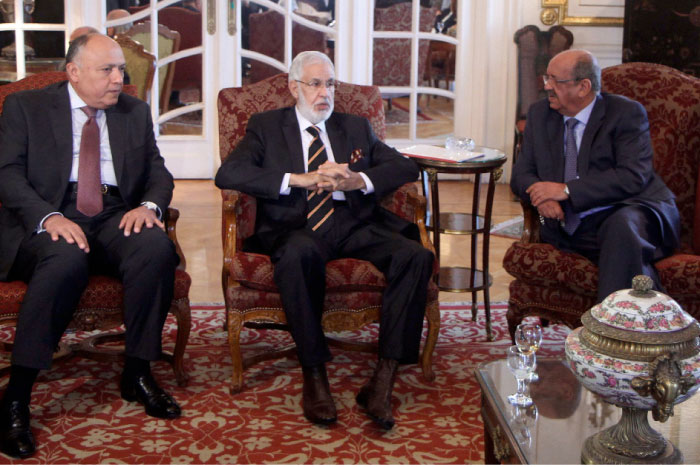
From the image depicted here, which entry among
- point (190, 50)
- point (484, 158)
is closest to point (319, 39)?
Answer: point (190, 50)

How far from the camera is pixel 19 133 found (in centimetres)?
338

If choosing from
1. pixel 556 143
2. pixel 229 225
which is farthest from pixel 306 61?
pixel 556 143

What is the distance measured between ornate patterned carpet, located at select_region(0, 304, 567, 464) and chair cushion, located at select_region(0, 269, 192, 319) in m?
0.36

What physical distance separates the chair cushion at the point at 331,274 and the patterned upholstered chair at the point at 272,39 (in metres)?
3.63

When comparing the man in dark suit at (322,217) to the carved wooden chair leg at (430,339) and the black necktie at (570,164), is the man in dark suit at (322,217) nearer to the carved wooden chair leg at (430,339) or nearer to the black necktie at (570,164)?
the carved wooden chair leg at (430,339)

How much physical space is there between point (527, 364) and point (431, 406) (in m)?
0.83

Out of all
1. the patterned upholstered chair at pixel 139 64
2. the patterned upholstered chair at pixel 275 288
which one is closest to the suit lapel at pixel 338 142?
the patterned upholstered chair at pixel 275 288

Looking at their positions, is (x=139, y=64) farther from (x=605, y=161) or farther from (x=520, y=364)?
(x=520, y=364)

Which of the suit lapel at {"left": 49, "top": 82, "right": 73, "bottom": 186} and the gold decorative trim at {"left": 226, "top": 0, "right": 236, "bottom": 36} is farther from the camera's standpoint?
the gold decorative trim at {"left": 226, "top": 0, "right": 236, "bottom": 36}

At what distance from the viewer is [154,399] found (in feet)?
10.4

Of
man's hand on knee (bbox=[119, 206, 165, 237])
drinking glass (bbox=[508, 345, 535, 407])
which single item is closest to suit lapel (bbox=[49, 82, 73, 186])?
man's hand on knee (bbox=[119, 206, 165, 237])

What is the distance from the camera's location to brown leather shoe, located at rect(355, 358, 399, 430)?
3.07m

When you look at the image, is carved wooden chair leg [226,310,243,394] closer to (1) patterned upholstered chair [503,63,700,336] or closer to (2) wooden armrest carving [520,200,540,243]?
(1) patterned upholstered chair [503,63,700,336]

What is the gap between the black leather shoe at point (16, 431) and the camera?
9.41ft
